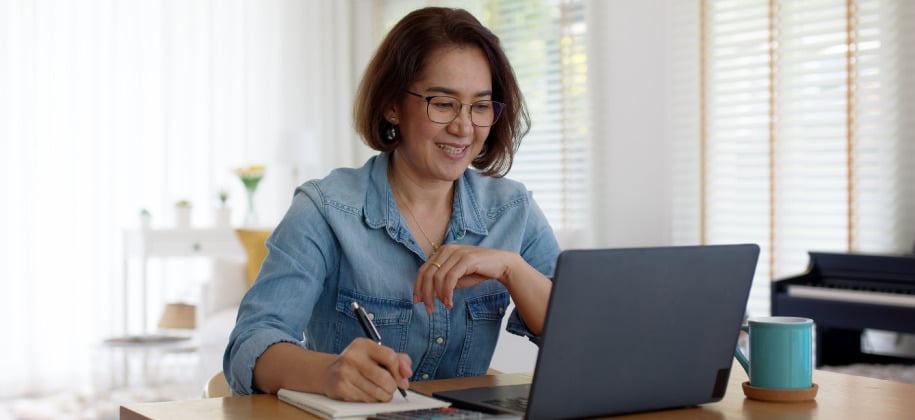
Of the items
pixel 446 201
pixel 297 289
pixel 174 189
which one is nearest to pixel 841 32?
pixel 446 201

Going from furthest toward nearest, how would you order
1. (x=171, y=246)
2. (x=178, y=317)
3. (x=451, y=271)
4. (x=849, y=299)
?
(x=171, y=246) < (x=178, y=317) < (x=849, y=299) < (x=451, y=271)

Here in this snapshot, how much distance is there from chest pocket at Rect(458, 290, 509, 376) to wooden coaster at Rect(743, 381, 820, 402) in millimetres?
508

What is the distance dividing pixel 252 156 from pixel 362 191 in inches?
166

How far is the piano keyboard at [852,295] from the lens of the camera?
3.19 metres

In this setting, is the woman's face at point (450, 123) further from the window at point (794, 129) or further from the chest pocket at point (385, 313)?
the window at point (794, 129)

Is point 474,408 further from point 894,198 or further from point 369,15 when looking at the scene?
point 369,15

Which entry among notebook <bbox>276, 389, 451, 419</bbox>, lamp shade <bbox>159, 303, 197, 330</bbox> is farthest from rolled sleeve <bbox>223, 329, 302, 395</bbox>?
lamp shade <bbox>159, 303, 197, 330</bbox>

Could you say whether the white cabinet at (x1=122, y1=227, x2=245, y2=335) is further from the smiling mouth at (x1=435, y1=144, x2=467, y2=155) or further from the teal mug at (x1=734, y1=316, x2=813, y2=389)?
the teal mug at (x1=734, y1=316, x2=813, y2=389)

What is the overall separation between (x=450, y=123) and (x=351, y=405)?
23.8 inches

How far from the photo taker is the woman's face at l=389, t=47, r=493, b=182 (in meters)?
1.66

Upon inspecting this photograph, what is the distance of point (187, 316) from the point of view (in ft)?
15.9

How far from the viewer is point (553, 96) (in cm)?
504

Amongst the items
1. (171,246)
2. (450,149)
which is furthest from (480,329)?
(171,246)

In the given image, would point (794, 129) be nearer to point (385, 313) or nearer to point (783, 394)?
point (385, 313)
